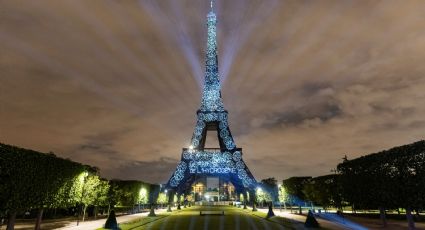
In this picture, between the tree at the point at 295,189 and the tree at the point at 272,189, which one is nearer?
the tree at the point at 295,189

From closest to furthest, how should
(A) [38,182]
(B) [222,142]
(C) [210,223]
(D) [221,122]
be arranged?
(A) [38,182] → (C) [210,223] → (D) [221,122] → (B) [222,142]

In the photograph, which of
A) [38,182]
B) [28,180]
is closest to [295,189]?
[38,182]

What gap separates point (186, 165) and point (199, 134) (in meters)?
10.6

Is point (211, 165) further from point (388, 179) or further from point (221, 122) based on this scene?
point (388, 179)

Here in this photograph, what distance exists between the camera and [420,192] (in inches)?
927

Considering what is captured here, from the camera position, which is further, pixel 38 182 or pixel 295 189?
pixel 295 189

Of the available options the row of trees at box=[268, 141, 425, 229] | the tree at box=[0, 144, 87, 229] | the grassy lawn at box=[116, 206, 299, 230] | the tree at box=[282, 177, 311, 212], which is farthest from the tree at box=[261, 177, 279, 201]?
the tree at box=[0, 144, 87, 229]

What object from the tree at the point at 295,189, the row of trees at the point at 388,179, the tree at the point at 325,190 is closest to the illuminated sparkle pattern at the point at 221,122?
the tree at the point at 295,189

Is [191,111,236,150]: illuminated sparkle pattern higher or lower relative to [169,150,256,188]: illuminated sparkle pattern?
higher

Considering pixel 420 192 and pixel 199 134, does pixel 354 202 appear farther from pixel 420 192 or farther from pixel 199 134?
pixel 199 134

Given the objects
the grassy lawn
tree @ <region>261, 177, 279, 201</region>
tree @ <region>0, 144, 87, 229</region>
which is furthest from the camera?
tree @ <region>261, 177, 279, 201</region>

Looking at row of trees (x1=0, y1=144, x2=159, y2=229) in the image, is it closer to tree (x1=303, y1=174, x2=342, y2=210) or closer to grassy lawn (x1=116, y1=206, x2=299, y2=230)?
grassy lawn (x1=116, y1=206, x2=299, y2=230)

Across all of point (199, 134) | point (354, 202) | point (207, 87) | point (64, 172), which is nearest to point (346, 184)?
point (354, 202)

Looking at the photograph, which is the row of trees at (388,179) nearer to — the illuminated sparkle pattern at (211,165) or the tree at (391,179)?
the tree at (391,179)
